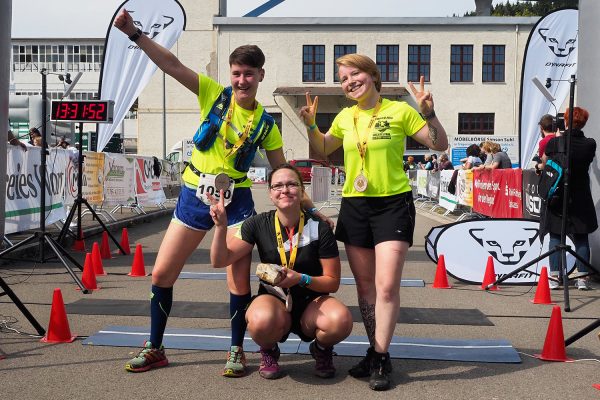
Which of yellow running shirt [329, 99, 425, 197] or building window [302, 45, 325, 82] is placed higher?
building window [302, 45, 325, 82]

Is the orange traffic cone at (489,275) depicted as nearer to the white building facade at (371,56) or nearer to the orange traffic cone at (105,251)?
the orange traffic cone at (105,251)

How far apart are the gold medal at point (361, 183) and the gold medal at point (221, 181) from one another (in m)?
0.83

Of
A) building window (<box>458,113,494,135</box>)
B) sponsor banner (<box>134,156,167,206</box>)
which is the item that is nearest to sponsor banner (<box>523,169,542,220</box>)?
sponsor banner (<box>134,156,167,206</box>)

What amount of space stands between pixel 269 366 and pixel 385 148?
156 cm

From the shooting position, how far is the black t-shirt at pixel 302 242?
4715mm

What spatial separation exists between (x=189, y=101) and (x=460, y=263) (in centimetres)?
4360

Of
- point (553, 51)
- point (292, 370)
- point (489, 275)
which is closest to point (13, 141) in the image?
point (489, 275)

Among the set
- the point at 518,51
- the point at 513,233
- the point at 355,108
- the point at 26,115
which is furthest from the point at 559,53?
the point at 518,51

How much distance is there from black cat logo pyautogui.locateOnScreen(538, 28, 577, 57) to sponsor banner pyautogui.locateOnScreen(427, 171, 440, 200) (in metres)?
7.97

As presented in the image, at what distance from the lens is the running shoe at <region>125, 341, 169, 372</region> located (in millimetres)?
4684

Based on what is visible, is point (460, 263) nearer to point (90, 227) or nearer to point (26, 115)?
point (90, 227)

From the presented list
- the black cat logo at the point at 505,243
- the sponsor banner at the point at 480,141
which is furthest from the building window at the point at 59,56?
the black cat logo at the point at 505,243

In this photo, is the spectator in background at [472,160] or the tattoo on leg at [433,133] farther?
the spectator in background at [472,160]

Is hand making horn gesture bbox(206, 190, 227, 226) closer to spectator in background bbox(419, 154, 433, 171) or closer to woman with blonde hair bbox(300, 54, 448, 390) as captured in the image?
woman with blonde hair bbox(300, 54, 448, 390)
